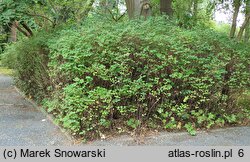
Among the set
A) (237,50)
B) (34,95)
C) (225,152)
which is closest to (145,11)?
(237,50)

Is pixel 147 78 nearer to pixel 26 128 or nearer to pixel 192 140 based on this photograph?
pixel 192 140

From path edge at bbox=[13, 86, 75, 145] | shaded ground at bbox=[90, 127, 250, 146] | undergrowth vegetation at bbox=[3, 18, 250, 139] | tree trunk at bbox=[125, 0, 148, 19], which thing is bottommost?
shaded ground at bbox=[90, 127, 250, 146]

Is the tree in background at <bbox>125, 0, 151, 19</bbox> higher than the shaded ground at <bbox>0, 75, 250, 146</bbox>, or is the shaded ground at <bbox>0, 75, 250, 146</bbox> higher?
the tree in background at <bbox>125, 0, 151, 19</bbox>

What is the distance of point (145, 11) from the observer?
6582mm

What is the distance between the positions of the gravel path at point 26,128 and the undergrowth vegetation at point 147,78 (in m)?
0.31

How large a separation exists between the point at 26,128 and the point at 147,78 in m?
2.34

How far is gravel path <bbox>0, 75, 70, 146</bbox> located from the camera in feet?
13.0

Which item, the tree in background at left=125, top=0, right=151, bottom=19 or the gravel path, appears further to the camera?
the tree in background at left=125, top=0, right=151, bottom=19

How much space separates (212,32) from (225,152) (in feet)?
7.42

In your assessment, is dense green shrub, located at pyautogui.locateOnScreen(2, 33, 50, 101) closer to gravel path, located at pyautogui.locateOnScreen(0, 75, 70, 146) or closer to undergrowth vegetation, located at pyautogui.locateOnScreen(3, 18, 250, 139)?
gravel path, located at pyautogui.locateOnScreen(0, 75, 70, 146)

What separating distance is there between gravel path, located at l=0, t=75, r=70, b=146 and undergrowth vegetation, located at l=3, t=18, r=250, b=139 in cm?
31

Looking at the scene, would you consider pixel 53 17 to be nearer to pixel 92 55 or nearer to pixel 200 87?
pixel 92 55

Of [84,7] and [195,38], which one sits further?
[84,7]

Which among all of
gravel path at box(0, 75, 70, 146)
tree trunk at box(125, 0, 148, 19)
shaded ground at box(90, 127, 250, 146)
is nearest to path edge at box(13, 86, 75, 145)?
gravel path at box(0, 75, 70, 146)
